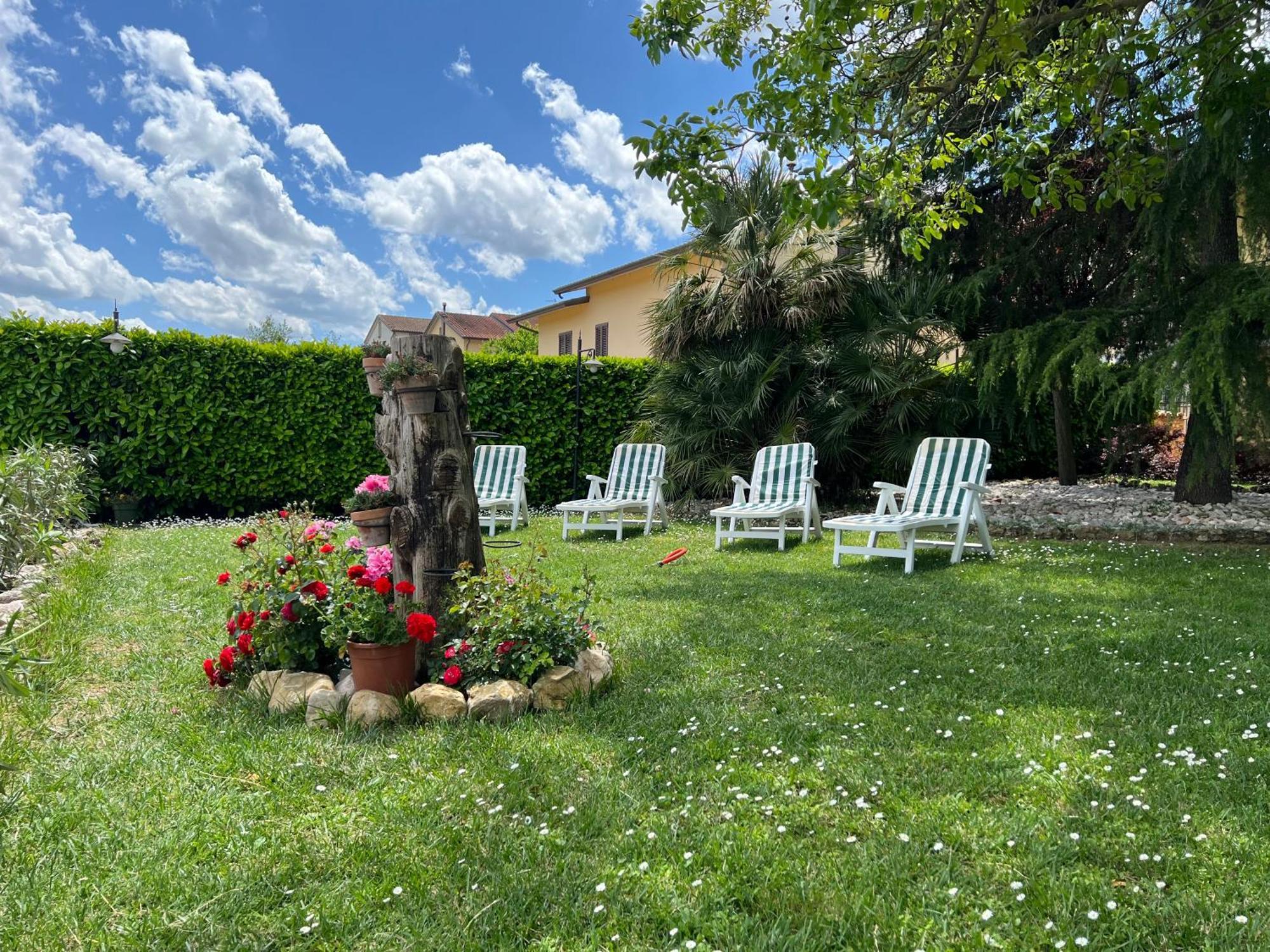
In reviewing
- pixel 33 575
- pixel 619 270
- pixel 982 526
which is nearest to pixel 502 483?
pixel 33 575

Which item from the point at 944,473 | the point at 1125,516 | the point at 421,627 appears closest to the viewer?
the point at 421,627

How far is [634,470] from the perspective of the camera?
895cm

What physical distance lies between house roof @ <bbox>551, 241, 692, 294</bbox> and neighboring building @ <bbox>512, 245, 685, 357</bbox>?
1 centimetres

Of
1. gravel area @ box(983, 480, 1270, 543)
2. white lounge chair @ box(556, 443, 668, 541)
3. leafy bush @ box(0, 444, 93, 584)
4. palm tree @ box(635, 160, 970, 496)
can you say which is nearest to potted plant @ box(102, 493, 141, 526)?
leafy bush @ box(0, 444, 93, 584)

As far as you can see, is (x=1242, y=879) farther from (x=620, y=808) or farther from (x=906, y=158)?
(x=906, y=158)

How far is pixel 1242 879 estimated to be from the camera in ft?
5.63

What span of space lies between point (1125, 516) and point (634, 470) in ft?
16.6

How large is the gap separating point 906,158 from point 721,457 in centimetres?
447

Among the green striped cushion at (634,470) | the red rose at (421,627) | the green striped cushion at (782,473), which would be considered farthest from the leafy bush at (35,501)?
the green striped cushion at (782,473)

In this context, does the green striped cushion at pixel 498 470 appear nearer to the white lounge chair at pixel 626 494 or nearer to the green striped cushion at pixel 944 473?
the white lounge chair at pixel 626 494

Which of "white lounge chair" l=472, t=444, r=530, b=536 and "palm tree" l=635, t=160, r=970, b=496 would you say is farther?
"palm tree" l=635, t=160, r=970, b=496

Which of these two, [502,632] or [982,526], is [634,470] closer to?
[982,526]

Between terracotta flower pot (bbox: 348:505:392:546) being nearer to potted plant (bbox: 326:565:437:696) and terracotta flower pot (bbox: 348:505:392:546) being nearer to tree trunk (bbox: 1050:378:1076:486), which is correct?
potted plant (bbox: 326:565:437:696)

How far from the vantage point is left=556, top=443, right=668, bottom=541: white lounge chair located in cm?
823
